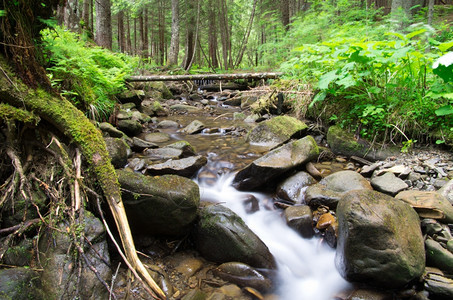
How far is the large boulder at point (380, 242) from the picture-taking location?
8.24 feet

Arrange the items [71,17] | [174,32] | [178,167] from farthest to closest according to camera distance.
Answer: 1. [174,32]
2. [71,17]
3. [178,167]

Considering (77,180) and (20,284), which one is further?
(77,180)

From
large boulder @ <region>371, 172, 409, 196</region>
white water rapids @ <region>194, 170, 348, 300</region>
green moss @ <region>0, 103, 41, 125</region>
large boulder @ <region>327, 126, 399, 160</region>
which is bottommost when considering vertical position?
white water rapids @ <region>194, 170, 348, 300</region>

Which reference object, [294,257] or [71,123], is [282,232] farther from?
[71,123]

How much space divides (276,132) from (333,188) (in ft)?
8.08

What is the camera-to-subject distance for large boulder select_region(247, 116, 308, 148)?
6.00m

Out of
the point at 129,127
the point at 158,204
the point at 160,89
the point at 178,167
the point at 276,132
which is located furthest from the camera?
the point at 160,89

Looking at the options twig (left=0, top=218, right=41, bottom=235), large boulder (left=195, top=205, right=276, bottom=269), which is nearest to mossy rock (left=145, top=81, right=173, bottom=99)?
large boulder (left=195, top=205, right=276, bottom=269)

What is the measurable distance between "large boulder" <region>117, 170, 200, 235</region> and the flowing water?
1.09 meters

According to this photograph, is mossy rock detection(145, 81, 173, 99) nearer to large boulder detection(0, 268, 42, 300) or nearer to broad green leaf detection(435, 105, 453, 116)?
broad green leaf detection(435, 105, 453, 116)

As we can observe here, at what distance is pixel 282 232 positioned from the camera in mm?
3627

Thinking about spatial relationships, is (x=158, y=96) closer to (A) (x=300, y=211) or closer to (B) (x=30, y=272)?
(A) (x=300, y=211)

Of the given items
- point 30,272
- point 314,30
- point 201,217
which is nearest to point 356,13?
point 314,30

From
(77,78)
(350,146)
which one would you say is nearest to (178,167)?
(77,78)
